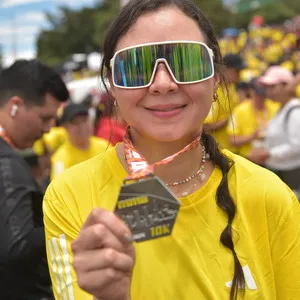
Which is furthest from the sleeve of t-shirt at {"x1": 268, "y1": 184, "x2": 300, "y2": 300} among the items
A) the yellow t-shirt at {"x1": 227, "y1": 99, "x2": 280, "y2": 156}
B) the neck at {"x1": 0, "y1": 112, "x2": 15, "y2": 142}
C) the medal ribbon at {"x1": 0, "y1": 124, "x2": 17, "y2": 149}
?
the yellow t-shirt at {"x1": 227, "y1": 99, "x2": 280, "y2": 156}

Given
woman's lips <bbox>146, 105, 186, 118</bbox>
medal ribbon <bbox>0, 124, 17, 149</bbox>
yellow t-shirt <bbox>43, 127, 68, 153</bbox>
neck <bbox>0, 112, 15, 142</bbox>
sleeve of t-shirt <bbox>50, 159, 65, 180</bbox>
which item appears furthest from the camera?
yellow t-shirt <bbox>43, 127, 68, 153</bbox>

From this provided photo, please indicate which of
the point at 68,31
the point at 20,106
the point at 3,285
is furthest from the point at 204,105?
the point at 68,31

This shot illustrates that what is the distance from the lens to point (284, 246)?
1.33m

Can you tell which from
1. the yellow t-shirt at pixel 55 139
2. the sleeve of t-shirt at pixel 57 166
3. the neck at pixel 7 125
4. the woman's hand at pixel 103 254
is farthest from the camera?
the yellow t-shirt at pixel 55 139

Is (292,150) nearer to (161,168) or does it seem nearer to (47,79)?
(47,79)

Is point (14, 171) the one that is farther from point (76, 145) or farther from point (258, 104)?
point (258, 104)

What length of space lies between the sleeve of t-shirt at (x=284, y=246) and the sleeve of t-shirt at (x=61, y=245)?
1.65 feet

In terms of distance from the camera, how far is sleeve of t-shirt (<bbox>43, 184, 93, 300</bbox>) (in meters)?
1.24

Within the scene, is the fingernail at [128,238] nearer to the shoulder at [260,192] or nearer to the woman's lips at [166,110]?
the woman's lips at [166,110]

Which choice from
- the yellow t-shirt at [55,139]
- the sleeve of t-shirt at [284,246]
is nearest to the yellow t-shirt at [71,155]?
the yellow t-shirt at [55,139]

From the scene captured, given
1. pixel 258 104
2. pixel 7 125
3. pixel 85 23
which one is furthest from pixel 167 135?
pixel 85 23

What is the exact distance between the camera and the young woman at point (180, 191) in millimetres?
1226

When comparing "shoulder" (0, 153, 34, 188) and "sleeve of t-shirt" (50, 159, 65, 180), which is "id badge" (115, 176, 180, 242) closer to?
"shoulder" (0, 153, 34, 188)

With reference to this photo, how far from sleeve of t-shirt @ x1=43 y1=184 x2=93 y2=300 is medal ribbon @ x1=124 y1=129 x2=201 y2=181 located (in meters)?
0.22
